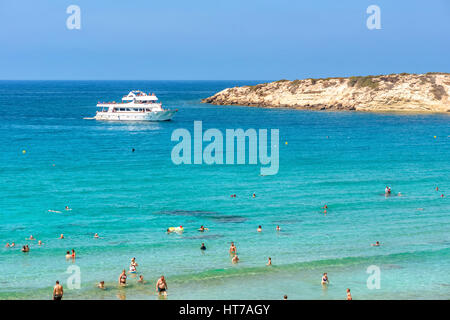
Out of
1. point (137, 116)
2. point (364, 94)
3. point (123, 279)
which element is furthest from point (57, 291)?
point (364, 94)

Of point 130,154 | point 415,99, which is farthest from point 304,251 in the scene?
point 415,99

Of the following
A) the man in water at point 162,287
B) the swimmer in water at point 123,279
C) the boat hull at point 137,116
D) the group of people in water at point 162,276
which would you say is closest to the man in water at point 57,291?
the group of people in water at point 162,276

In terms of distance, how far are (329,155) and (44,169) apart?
4154cm

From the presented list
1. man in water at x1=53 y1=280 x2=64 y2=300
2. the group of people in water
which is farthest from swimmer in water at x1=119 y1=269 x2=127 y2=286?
man in water at x1=53 y1=280 x2=64 y2=300

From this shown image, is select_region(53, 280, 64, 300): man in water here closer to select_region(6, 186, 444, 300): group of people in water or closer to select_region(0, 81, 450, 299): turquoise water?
select_region(6, 186, 444, 300): group of people in water

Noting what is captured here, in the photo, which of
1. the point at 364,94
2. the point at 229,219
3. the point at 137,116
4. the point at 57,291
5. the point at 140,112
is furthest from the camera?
the point at 364,94

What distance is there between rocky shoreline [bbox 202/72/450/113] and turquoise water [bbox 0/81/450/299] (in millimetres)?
61153

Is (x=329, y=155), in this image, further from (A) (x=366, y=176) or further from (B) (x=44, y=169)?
(B) (x=44, y=169)

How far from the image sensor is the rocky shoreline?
15438 cm

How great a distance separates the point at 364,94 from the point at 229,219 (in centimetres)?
12520

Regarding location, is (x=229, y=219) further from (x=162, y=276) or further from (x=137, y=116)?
(x=137, y=116)

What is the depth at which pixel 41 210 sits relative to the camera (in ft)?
174

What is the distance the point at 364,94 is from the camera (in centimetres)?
16638

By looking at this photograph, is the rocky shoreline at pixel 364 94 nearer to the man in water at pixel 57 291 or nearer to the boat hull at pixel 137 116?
the boat hull at pixel 137 116
